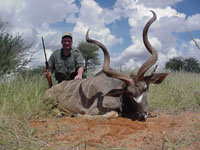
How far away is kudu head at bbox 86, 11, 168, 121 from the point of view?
3.12 meters

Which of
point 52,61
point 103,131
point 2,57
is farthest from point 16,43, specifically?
point 103,131

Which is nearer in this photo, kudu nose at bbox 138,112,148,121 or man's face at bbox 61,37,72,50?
kudu nose at bbox 138,112,148,121

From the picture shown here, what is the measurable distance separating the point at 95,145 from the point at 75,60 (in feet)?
11.1

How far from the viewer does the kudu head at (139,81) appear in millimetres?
3115

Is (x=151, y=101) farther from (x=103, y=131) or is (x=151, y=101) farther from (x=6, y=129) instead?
(x=6, y=129)

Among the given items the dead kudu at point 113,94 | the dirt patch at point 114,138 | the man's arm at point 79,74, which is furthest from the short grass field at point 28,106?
the man's arm at point 79,74

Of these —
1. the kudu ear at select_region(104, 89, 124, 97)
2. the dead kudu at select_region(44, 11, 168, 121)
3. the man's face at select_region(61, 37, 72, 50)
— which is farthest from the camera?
the man's face at select_region(61, 37, 72, 50)

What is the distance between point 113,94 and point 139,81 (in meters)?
0.40

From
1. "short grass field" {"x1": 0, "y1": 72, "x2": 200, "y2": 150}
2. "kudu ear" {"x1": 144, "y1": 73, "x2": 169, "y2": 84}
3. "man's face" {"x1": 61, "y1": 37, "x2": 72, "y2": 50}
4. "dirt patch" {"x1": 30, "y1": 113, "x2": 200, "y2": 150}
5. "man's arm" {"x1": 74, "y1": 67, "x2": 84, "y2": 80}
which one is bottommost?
"dirt patch" {"x1": 30, "y1": 113, "x2": 200, "y2": 150}

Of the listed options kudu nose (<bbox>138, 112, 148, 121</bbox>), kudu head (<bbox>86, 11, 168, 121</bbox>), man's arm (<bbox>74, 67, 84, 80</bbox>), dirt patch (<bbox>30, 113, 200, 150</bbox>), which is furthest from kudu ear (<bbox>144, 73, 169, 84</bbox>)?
man's arm (<bbox>74, 67, 84, 80</bbox>)

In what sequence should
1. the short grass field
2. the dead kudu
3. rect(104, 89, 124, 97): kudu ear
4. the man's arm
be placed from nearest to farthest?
the short grass field → the dead kudu → rect(104, 89, 124, 97): kudu ear → the man's arm

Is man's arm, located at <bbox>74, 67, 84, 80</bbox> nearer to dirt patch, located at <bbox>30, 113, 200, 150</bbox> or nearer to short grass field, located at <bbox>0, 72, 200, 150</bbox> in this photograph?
short grass field, located at <bbox>0, 72, 200, 150</bbox>

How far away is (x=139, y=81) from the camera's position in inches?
128

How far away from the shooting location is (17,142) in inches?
63.6
